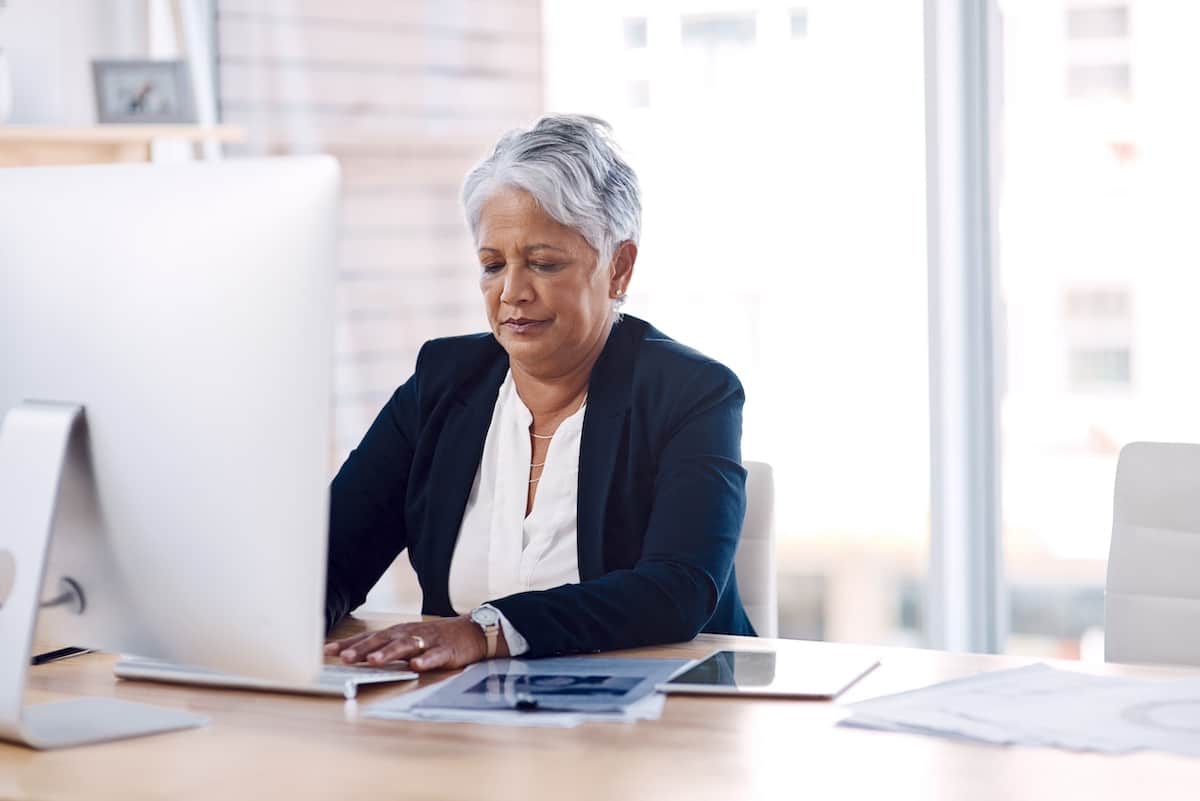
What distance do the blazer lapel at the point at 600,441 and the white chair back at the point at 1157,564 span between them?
2.18 feet

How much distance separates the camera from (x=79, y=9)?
12.1 feet

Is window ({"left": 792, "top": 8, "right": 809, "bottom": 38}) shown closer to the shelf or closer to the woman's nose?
the shelf

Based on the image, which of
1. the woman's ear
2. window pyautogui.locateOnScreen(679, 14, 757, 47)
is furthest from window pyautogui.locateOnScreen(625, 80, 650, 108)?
the woman's ear

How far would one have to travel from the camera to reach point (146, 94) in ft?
11.7

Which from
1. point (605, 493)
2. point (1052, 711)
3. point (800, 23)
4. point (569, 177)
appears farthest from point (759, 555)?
point (800, 23)

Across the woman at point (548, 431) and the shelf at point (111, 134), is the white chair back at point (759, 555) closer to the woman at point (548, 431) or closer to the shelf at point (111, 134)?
the woman at point (548, 431)

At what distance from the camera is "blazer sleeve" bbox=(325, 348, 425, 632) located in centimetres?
193

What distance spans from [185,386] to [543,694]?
0.47 meters

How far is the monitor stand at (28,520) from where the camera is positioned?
119 cm

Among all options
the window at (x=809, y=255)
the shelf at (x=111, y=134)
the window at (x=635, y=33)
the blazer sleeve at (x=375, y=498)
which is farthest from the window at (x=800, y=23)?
the blazer sleeve at (x=375, y=498)

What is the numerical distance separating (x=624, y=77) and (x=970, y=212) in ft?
3.16

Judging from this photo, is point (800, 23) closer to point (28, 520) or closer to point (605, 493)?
point (605, 493)

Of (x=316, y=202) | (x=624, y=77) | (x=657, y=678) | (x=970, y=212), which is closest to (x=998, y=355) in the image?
(x=970, y=212)

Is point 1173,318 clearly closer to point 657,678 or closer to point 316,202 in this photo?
point 657,678
